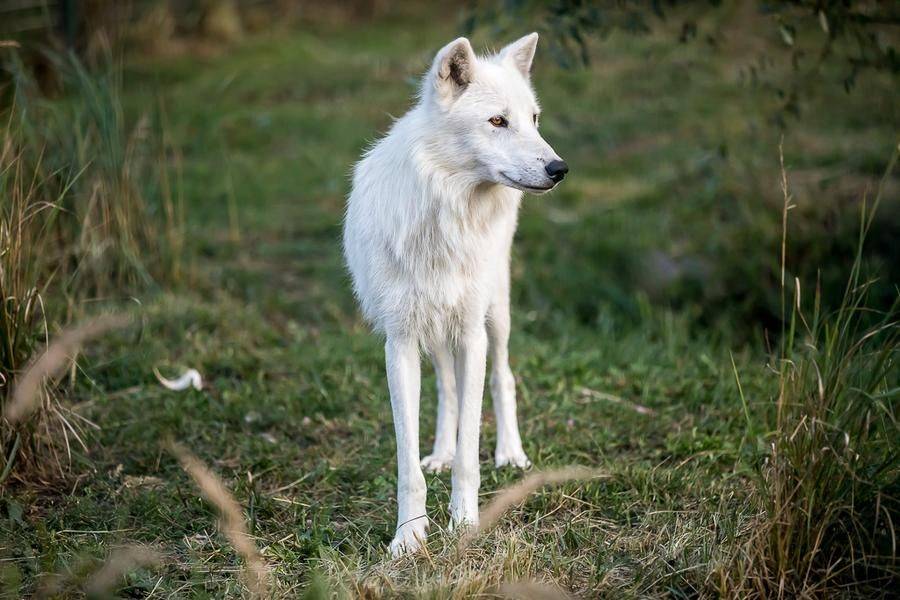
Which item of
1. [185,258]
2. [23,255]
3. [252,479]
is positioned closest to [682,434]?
[252,479]

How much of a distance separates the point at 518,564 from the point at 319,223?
5129 mm

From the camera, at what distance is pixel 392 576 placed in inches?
125

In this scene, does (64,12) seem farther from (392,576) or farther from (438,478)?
(392,576)

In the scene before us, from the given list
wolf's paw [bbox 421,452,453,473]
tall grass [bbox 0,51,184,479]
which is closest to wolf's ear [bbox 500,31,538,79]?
wolf's paw [bbox 421,452,453,473]

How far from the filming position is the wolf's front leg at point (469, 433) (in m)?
3.68

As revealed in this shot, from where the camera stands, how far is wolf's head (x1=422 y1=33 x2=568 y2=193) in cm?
352

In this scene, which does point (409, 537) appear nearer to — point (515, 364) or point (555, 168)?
point (555, 168)

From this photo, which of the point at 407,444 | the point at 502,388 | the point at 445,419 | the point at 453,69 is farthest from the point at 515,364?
the point at 453,69

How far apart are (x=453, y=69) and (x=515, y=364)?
2303 millimetres

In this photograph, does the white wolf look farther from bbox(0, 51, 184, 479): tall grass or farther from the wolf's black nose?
bbox(0, 51, 184, 479): tall grass

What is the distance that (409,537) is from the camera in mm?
3545

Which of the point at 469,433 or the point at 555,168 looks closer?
the point at 555,168

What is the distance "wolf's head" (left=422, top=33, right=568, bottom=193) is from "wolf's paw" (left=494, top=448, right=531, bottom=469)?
1404mm

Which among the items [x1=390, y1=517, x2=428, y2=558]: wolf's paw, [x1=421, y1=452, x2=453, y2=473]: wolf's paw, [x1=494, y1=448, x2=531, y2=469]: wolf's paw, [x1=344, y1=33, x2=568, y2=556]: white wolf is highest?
[x1=344, y1=33, x2=568, y2=556]: white wolf
